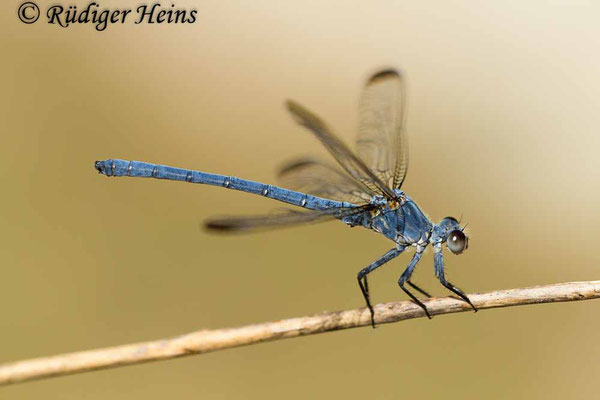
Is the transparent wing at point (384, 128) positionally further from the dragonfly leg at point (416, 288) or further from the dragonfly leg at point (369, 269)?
the dragonfly leg at point (416, 288)

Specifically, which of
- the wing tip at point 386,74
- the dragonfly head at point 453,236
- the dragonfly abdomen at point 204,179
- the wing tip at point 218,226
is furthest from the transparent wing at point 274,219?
the wing tip at point 386,74

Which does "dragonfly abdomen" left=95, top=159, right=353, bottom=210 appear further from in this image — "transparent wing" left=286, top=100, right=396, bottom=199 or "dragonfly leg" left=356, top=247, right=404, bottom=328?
"dragonfly leg" left=356, top=247, right=404, bottom=328

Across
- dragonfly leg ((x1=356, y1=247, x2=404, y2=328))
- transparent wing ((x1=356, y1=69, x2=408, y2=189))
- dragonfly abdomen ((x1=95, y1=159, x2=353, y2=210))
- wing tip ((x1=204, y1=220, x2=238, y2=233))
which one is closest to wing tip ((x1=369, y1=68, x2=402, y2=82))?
transparent wing ((x1=356, y1=69, x2=408, y2=189))

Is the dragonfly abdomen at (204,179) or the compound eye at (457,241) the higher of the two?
the dragonfly abdomen at (204,179)

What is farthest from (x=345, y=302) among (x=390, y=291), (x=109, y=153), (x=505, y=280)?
(x=109, y=153)

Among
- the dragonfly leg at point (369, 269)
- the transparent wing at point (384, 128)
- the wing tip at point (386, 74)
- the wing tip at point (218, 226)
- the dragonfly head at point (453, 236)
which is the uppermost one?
the wing tip at point (386, 74)

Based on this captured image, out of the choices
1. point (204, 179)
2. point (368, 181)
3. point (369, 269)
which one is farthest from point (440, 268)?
point (204, 179)
